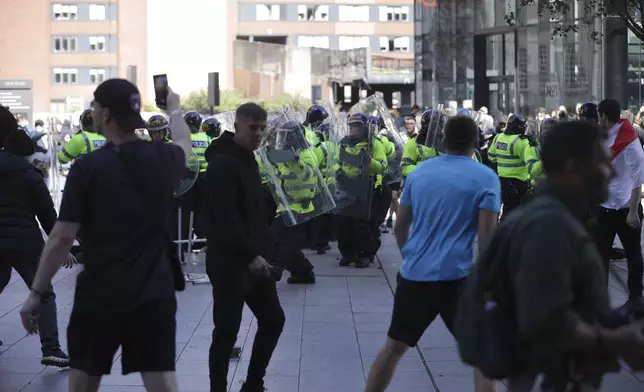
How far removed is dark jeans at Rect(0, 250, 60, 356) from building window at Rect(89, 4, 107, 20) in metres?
105

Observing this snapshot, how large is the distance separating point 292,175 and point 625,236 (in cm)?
345

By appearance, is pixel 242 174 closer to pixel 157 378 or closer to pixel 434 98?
pixel 157 378

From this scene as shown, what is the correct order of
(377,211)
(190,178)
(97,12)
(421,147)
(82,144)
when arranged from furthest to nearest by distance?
(97,12) < (377,211) < (421,147) < (82,144) < (190,178)

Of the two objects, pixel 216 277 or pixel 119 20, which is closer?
pixel 216 277

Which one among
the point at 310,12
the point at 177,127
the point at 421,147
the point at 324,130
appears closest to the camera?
the point at 177,127

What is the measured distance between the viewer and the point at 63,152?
Answer: 13.0 meters

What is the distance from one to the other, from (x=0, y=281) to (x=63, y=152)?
534 cm

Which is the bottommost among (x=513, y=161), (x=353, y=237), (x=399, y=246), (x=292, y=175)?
(x=353, y=237)

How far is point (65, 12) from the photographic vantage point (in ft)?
358

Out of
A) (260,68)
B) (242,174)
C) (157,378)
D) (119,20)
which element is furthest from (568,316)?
(119,20)

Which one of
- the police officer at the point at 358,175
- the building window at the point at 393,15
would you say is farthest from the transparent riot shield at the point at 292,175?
the building window at the point at 393,15

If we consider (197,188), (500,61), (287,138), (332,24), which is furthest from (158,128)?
(332,24)

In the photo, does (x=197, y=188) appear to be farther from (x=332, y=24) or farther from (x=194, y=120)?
(x=332, y=24)

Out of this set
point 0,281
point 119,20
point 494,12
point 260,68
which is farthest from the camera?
point 119,20
